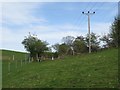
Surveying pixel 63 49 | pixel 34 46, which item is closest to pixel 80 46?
pixel 63 49

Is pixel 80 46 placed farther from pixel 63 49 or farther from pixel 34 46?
pixel 34 46

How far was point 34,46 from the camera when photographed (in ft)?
250

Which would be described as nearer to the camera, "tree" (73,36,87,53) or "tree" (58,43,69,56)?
"tree" (73,36,87,53)

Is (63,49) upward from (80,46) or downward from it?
downward

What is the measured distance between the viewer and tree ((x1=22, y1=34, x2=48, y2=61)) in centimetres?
7444

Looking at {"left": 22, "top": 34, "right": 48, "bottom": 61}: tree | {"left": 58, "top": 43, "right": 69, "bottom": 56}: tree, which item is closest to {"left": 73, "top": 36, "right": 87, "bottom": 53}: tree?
{"left": 58, "top": 43, "right": 69, "bottom": 56}: tree

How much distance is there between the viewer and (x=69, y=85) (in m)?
13.7

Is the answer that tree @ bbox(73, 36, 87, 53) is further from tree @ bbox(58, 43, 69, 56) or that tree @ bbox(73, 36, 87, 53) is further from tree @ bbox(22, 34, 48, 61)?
tree @ bbox(22, 34, 48, 61)

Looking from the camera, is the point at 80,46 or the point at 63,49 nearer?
the point at 80,46

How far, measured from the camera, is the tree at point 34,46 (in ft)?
244

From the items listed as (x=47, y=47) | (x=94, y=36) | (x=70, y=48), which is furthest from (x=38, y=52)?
(x=94, y=36)

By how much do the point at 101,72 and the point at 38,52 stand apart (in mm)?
58781

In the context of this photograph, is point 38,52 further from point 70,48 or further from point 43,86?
point 43,86

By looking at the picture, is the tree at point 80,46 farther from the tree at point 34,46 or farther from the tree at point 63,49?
the tree at point 34,46
